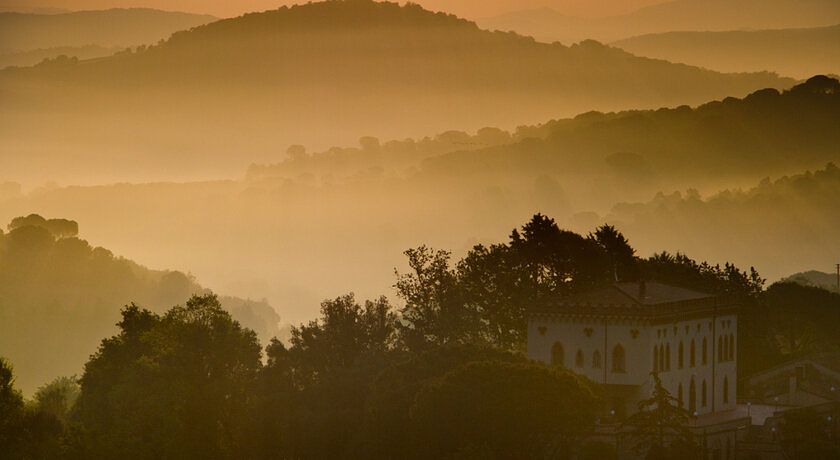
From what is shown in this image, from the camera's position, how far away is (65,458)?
116 metres

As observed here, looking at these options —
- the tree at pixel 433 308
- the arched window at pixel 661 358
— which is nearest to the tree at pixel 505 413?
the arched window at pixel 661 358

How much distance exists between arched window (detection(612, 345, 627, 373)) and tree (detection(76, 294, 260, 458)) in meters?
22.5

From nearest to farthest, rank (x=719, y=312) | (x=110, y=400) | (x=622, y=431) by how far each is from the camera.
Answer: (x=622, y=431)
(x=110, y=400)
(x=719, y=312)

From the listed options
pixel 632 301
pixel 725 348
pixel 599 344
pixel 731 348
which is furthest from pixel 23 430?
pixel 731 348

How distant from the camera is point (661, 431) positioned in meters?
115

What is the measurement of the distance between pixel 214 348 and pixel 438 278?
2399 cm

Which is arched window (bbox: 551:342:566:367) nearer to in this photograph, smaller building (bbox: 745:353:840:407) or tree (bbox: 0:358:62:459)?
smaller building (bbox: 745:353:840:407)

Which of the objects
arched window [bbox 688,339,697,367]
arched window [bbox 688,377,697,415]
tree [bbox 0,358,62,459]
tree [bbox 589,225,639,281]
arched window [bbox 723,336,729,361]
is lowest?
tree [bbox 0,358,62,459]

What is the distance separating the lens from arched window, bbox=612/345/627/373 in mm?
127562

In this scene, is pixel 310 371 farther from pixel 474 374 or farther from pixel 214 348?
pixel 474 374

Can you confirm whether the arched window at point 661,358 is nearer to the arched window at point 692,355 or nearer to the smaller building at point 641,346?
the smaller building at point 641,346

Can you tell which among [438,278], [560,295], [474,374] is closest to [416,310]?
[438,278]

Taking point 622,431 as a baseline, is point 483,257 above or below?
above

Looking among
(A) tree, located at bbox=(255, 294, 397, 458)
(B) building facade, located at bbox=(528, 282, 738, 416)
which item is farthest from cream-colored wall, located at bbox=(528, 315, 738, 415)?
(A) tree, located at bbox=(255, 294, 397, 458)
